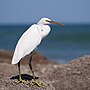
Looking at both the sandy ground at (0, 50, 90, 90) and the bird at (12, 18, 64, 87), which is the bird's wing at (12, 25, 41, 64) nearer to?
the bird at (12, 18, 64, 87)

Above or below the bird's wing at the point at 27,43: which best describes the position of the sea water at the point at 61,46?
above

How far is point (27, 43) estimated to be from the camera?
813cm

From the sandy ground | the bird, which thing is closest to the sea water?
the sandy ground

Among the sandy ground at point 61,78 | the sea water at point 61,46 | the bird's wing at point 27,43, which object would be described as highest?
the sea water at point 61,46

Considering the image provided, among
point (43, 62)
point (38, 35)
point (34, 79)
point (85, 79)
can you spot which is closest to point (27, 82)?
point (34, 79)

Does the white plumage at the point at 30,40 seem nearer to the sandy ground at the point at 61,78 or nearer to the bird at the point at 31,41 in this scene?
the bird at the point at 31,41

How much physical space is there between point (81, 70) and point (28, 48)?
210 centimetres

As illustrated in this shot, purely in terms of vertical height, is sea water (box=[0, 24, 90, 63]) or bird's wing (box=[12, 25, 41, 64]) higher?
sea water (box=[0, 24, 90, 63])

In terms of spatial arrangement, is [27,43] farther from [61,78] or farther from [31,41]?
[61,78]

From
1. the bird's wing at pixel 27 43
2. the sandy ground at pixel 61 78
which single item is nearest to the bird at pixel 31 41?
the bird's wing at pixel 27 43

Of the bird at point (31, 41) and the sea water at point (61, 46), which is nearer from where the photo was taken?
the bird at point (31, 41)

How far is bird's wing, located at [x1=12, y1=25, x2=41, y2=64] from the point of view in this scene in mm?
7997

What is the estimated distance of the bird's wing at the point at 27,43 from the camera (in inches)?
315

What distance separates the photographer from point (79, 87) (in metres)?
8.85
